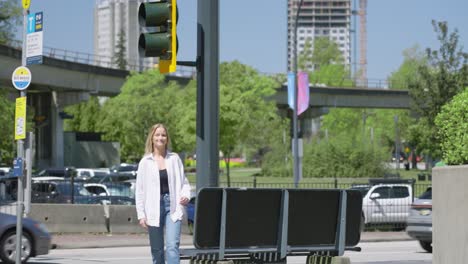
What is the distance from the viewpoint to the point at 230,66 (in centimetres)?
7256

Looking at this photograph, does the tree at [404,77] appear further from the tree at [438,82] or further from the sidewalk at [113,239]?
the sidewalk at [113,239]

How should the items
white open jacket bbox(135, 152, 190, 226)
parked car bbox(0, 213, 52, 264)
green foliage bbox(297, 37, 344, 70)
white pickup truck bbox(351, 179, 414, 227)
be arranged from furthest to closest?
1. green foliage bbox(297, 37, 344, 70)
2. white pickup truck bbox(351, 179, 414, 227)
3. parked car bbox(0, 213, 52, 264)
4. white open jacket bbox(135, 152, 190, 226)

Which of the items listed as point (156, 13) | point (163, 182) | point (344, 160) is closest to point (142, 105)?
point (344, 160)

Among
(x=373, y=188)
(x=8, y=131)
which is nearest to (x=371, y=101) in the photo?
(x=8, y=131)

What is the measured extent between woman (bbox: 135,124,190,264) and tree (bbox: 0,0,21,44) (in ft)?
152

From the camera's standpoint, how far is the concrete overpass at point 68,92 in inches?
2490

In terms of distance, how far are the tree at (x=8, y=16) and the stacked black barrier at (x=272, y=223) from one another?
151ft

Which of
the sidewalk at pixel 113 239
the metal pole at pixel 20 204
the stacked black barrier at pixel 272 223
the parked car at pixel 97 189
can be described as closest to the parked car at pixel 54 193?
the parked car at pixel 97 189

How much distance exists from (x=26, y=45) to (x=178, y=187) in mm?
5238

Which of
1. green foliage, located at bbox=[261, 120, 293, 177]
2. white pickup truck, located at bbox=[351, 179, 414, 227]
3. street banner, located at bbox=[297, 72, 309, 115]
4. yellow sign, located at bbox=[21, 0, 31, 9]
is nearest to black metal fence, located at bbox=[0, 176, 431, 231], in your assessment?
white pickup truck, located at bbox=[351, 179, 414, 227]

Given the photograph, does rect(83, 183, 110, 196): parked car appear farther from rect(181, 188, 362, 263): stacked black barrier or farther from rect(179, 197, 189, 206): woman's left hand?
rect(179, 197, 189, 206): woman's left hand

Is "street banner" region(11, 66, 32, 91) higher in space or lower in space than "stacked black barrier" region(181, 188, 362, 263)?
higher

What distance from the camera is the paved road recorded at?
17.9 metres

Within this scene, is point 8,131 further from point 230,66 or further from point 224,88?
point 230,66
